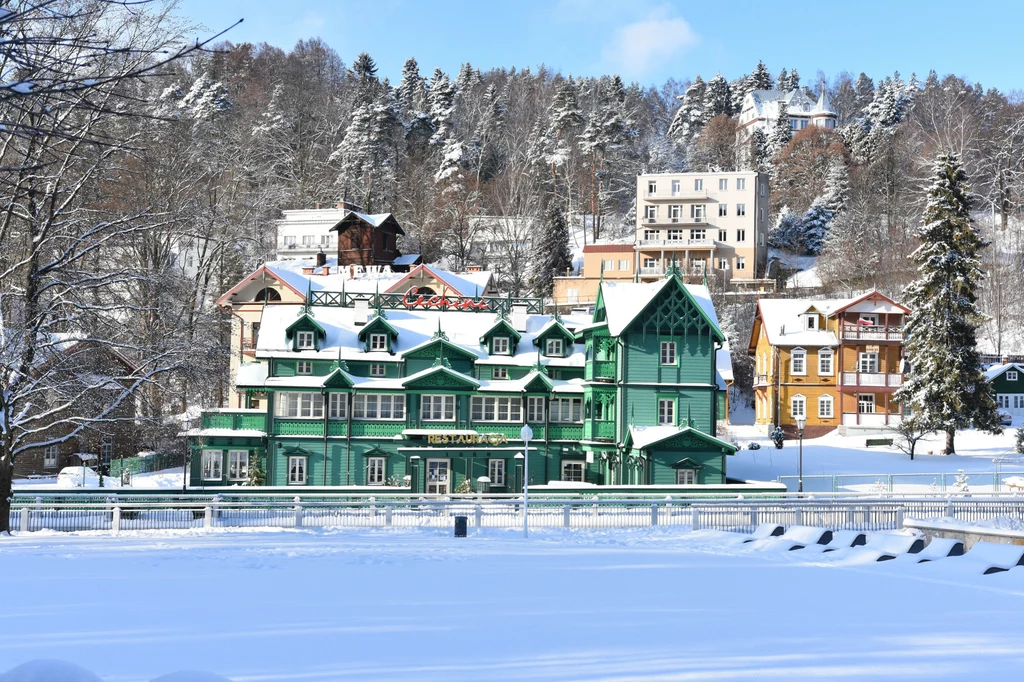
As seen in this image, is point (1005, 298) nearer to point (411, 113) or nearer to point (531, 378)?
point (531, 378)

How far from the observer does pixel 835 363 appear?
198 ft

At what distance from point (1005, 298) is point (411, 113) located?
235 feet

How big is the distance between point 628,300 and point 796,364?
21.5 m

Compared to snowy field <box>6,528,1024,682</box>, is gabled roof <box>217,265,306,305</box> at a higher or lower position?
higher

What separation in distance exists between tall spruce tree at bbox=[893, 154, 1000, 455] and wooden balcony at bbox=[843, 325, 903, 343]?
341 cm

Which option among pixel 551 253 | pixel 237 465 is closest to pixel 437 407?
pixel 237 465

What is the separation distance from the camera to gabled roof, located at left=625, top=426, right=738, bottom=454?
40812 mm

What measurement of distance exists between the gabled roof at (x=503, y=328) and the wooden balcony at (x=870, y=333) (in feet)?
81.3

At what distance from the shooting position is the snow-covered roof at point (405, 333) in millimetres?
44250

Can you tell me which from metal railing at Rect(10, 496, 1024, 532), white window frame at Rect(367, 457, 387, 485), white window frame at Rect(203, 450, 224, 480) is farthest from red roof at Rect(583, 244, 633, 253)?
metal railing at Rect(10, 496, 1024, 532)

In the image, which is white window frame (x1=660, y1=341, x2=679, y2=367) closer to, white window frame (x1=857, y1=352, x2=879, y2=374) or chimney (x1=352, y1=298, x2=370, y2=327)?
chimney (x1=352, y1=298, x2=370, y2=327)

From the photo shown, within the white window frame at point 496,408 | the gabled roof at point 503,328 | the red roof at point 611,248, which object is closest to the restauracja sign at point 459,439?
the white window frame at point 496,408

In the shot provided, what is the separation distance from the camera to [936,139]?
3720 inches

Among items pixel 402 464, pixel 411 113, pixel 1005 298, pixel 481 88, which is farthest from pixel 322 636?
pixel 481 88
